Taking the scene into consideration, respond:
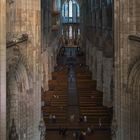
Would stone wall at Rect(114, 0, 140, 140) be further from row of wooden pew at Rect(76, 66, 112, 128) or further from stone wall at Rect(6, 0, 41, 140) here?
row of wooden pew at Rect(76, 66, 112, 128)

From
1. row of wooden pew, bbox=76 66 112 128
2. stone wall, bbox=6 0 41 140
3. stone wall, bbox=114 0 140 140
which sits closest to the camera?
stone wall, bbox=6 0 41 140

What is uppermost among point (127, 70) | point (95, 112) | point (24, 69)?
point (24, 69)

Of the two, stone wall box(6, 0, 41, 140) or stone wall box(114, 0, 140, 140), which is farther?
stone wall box(114, 0, 140, 140)

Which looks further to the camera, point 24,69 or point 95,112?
point 95,112

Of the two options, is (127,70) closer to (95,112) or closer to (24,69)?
(24,69)

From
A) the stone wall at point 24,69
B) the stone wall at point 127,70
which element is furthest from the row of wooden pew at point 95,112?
the stone wall at point 127,70

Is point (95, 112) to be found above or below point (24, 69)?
below

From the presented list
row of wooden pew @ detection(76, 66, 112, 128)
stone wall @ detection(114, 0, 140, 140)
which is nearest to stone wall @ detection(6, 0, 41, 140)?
stone wall @ detection(114, 0, 140, 140)

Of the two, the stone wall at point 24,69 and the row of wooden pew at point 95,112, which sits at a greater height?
the stone wall at point 24,69

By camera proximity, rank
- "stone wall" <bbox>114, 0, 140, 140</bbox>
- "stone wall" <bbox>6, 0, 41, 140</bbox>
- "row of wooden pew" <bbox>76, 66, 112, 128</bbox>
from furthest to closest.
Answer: "row of wooden pew" <bbox>76, 66, 112, 128</bbox>
"stone wall" <bbox>114, 0, 140, 140</bbox>
"stone wall" <bbox>6, 0, 41, 140</bbox>

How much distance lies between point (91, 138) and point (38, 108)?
8115mm

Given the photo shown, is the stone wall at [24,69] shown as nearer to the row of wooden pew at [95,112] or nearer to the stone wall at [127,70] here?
the stone wall at [127,70]

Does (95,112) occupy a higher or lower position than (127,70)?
lower

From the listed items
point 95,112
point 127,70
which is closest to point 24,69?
point 127,70
